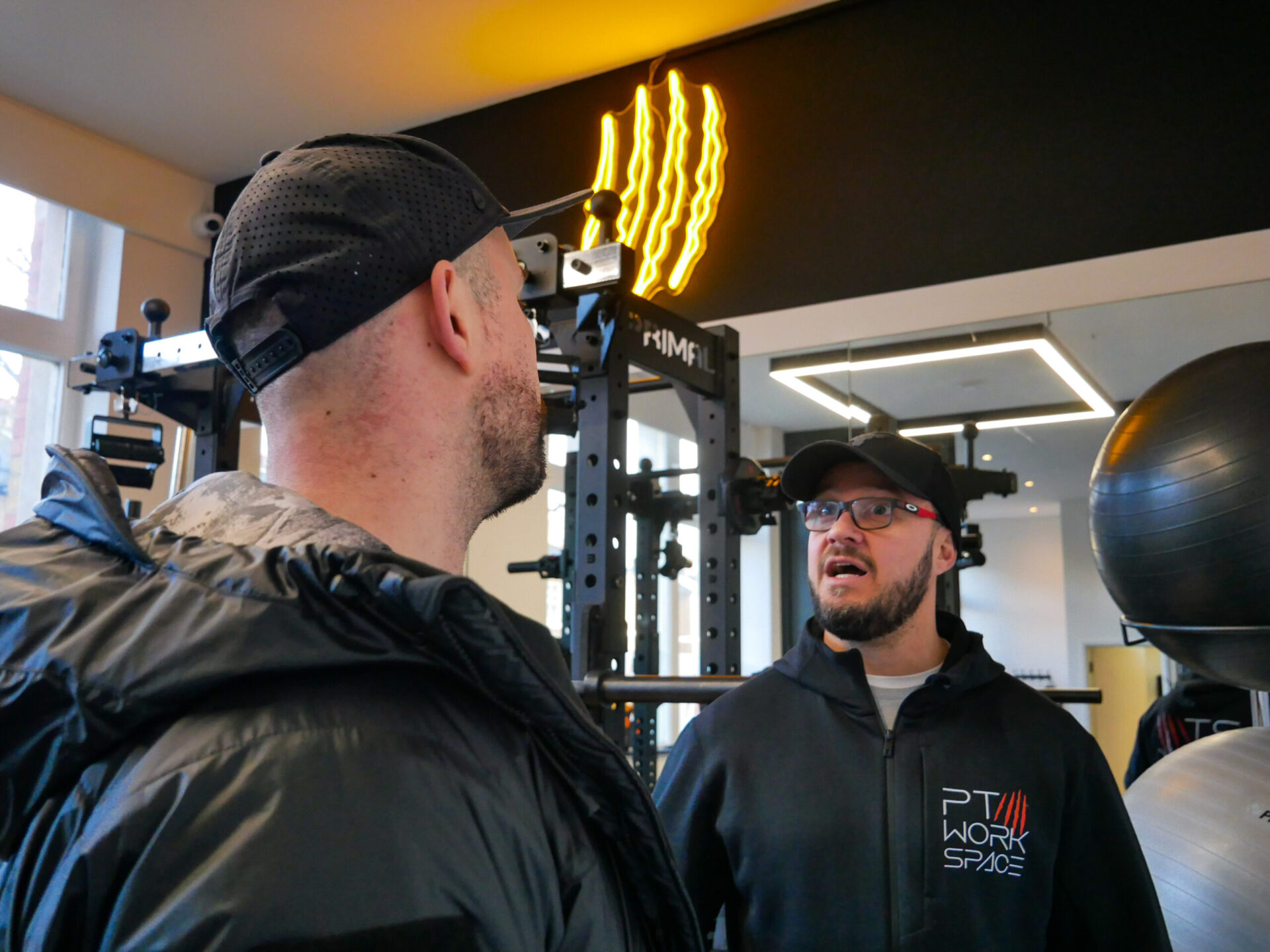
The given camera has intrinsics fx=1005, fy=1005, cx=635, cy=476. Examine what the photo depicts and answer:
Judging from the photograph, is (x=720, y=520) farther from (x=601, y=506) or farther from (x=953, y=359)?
(x=953, y=359)

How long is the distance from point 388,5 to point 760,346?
2.06 metres

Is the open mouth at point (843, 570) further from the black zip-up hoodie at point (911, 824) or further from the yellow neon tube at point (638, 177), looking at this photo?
the yellow neon tube at point (638, 177)

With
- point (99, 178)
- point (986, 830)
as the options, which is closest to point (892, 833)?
point (986, 830)

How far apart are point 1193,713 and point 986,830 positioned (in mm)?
2016

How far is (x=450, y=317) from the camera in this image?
85 centimetres

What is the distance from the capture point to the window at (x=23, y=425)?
497cm

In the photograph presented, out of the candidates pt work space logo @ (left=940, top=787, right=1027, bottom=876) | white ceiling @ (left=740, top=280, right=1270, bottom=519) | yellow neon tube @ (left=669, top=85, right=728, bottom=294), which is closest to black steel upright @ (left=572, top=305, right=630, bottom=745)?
pt work space logo @ (left=940, top=787, right=1027, bottom=876)

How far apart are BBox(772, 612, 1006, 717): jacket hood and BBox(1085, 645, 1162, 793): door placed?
190 centimetres

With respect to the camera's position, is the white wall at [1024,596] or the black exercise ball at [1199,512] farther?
the white wall at [1024,596]

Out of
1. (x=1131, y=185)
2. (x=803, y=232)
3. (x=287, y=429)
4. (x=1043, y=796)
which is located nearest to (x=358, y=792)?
(x=287, y=429)

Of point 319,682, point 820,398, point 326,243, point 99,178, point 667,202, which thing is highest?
point 99,178

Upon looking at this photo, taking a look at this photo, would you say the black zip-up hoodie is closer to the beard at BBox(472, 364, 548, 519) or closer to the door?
the beard at BBox(472, 364, 548, 519)

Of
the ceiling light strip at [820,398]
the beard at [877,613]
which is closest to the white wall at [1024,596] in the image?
the ceiling light strip at [820,398]

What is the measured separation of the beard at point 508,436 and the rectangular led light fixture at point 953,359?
2.72 metres
